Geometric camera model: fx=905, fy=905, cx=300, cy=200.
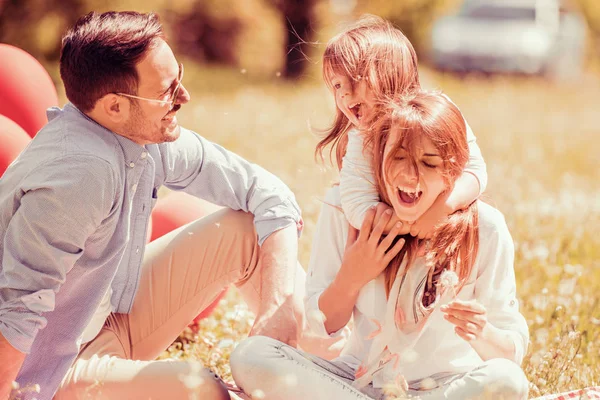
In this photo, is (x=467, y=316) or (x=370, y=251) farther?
(x=370, y=251)

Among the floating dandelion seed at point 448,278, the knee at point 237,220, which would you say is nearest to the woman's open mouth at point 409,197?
the floating dandelion seed at point 448,278

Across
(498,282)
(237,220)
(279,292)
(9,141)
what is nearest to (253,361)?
(279,292)

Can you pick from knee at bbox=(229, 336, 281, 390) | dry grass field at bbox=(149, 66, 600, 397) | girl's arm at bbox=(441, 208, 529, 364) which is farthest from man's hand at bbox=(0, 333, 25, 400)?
girl's arm at bbox=(441, 208, 529, 364)

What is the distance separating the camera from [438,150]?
2748mm

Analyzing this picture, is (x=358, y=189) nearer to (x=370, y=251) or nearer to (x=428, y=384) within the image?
(x=370, y=251)

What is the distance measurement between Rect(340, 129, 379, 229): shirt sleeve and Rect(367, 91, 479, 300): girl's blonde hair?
3 centimetres

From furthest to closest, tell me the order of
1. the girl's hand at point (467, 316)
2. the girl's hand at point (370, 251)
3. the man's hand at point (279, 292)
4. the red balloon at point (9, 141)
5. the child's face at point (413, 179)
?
the red balloon at point (9, 141) → the man's hand at point (279, 292) → the girl's hand at point (370, 251) → the child's face at point (413, 179) → the girl's hand at point (467, 316)

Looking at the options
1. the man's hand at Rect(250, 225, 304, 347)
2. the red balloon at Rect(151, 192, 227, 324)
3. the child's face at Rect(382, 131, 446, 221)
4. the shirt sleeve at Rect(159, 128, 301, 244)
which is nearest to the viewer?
the child's face at Rect(382, 131, 446, 221)

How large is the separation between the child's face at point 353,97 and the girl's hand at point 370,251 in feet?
1.27

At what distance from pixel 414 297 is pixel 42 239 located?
1173 mm

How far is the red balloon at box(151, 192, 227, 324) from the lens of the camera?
3948 millimetres

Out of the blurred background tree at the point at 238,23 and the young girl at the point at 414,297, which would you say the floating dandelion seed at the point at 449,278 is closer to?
the young girl at the point at 414,297

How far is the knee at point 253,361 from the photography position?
2.78 metres

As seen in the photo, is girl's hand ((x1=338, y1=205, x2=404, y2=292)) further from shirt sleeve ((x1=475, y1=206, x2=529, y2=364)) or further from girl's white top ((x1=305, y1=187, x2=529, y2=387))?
shirt sleeve ((x1=475, y1=206, x2=529, y2=364))
